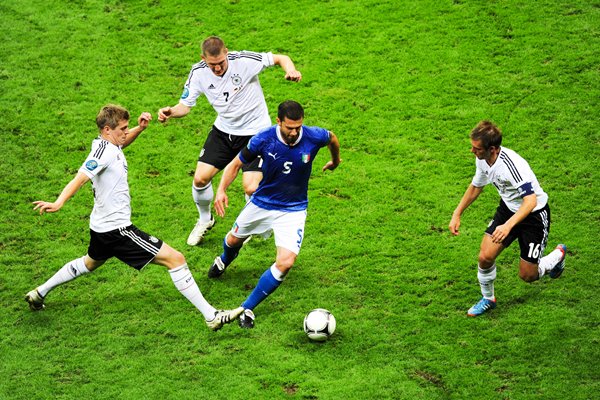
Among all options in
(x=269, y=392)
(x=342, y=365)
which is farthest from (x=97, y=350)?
(x=342, y=365)

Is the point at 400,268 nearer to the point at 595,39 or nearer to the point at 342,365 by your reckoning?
the point at 342,365

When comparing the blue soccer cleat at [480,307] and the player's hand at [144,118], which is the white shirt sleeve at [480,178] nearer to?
the blue soccer cleat at [480,307]

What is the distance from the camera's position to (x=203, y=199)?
10375mm

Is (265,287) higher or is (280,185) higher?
(280,185)

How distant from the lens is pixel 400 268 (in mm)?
9734

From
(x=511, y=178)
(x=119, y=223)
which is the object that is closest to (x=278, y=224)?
(x=119, y=223)

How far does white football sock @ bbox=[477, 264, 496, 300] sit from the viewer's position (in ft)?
28.4

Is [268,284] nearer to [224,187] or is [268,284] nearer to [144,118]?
[224,187]

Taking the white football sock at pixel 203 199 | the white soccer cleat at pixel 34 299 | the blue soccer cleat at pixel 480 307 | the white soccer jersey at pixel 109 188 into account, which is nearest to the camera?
the white soccer jersey at pixel 109 188

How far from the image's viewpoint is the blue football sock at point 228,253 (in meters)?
9.47

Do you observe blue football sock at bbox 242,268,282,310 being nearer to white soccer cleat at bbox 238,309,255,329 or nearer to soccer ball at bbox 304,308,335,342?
white soccer cleat at bbox 238,309,255,329

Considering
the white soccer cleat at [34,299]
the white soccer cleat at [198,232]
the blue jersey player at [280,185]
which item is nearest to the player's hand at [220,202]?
the blue jersey player at [280,185]

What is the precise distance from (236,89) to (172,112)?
864 millimetres

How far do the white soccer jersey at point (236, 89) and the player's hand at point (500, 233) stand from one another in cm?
351
